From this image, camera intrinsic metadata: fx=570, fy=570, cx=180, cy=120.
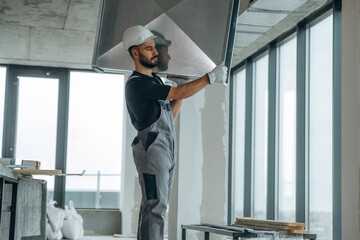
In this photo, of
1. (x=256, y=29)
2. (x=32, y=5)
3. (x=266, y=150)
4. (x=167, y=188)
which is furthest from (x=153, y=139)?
(x=266, y=150)

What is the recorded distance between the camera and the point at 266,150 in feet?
23.3

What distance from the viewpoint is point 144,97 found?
2650 millimetres

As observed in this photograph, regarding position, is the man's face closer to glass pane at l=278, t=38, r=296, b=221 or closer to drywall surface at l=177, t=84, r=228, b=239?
drywall surface at l=177, t=84, r=228, b=239

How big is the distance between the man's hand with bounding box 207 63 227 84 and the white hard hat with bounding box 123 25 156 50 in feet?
1.14

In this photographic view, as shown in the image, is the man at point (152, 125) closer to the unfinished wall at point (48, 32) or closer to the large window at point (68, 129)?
the unfinished wall at point (48, 32)

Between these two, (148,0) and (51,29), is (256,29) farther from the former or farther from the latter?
(148,0)

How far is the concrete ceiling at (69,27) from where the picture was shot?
548 cm

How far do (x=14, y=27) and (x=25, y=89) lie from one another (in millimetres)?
2078

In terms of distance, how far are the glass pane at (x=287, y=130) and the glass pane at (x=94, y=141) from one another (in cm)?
329

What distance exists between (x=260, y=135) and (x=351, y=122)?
9.35 ft

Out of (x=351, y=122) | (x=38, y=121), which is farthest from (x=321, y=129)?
(x=38, y=121)

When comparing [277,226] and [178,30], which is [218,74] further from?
[277,226]

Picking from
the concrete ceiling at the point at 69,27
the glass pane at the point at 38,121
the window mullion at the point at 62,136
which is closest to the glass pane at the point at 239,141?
the concrete ceiling at the point at 69,27

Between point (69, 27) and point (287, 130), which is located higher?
point (69, 27)
